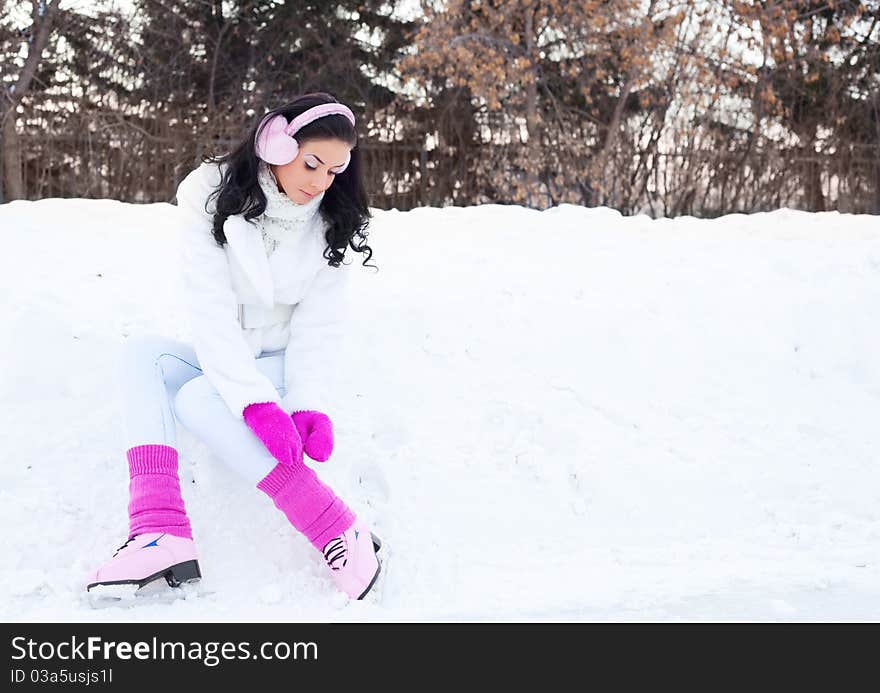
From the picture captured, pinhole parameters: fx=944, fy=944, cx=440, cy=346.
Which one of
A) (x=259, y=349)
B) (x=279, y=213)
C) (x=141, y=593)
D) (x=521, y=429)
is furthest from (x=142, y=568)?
(x=521, y=429)

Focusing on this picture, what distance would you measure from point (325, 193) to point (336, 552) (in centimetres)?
101

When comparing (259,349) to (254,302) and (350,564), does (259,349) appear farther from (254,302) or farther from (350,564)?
(350,564)

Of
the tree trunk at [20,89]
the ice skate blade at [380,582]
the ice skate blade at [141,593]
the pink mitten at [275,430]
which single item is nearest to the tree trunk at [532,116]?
the tree trunk at [20,89]

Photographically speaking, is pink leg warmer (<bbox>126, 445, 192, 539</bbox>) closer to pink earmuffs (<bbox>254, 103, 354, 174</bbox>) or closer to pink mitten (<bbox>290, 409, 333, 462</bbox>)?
pink mitten (<bbox>290, 409, 333, 462</bbox>)

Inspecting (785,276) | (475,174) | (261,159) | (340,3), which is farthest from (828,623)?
(340,3)

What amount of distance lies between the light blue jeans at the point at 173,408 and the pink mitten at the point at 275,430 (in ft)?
0.20

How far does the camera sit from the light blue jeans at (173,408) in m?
2.45

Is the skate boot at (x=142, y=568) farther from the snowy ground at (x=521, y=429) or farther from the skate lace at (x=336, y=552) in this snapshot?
the skate lace at (x=336, y=552)

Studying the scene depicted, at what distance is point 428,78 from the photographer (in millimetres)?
8750

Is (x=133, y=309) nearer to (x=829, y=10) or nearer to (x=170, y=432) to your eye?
(x=170, y=432)

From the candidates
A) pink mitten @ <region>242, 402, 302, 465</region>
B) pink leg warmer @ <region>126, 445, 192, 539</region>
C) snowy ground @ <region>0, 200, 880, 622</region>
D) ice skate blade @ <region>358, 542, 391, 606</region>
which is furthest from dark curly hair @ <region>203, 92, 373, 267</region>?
ice skate blade @ <region>358, 542, 391, 606</region>

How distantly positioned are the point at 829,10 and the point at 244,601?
9472 mm

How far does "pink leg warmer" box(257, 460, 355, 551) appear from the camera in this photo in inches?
95.3

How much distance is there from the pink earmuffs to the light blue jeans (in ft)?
1.99
